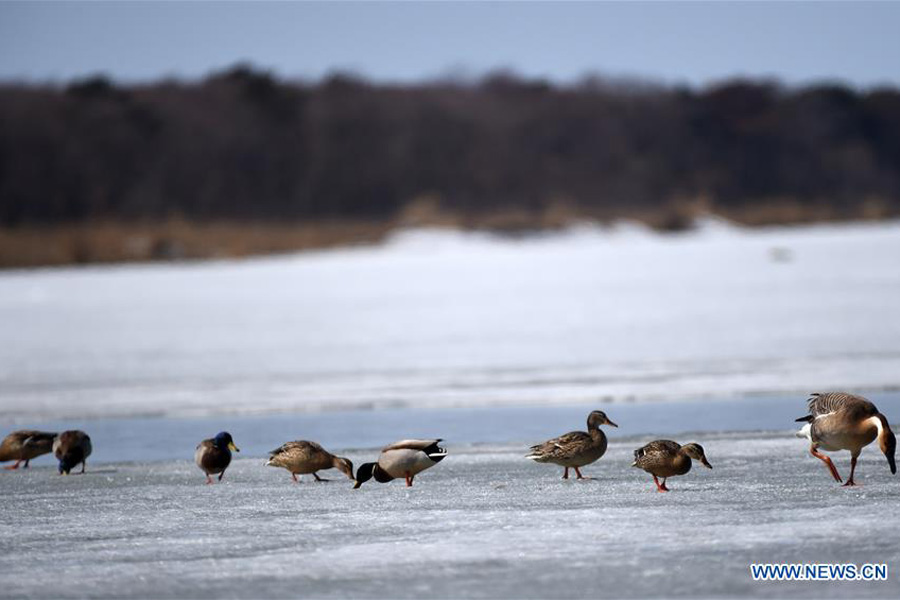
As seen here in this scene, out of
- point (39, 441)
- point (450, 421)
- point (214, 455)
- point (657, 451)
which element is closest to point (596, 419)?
point (657, 451)

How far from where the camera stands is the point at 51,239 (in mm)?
34750

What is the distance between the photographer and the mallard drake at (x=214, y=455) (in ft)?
23.1

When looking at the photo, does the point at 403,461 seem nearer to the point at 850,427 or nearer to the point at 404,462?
the point at 404,462

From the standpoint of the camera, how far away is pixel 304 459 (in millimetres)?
7004

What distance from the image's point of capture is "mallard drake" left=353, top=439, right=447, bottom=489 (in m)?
6.77

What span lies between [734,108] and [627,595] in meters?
76.4

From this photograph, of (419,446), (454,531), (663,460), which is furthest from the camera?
(419,446)

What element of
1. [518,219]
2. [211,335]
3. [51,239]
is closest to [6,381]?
[211,335]

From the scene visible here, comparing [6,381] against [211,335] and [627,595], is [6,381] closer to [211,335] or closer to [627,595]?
[211,335]

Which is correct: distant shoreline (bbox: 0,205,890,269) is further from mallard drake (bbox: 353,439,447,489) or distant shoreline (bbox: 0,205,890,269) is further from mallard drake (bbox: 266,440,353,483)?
mallard drake (bbox: 353,439,447,489)

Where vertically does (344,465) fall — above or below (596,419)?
below

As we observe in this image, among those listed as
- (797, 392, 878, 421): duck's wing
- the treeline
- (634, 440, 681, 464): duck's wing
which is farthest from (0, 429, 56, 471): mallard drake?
the treeline

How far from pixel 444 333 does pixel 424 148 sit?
52.7m

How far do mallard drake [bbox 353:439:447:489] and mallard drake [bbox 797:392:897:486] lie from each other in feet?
5.89
